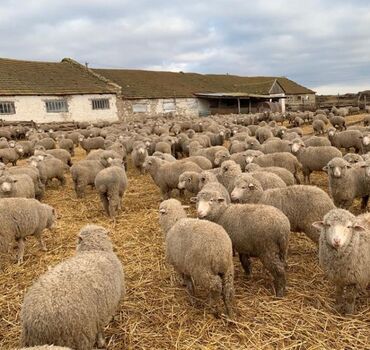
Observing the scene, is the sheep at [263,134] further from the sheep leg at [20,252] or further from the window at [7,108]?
the window at [7,108]

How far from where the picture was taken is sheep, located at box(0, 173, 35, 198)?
814cm

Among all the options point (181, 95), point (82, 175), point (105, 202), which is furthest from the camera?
point (181, 95)

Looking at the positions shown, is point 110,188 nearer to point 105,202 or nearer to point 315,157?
point 105,202

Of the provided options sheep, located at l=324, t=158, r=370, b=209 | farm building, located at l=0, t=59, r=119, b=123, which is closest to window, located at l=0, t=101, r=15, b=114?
farm building, located at l=0, t=59, r=119, b=123

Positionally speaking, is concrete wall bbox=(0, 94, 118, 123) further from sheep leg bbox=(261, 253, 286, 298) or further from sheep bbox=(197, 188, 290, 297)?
sheep leg bbox=(261, 253, 286, 298)

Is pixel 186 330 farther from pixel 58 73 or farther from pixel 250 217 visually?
pixel 58 73

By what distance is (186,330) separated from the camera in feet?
14.1

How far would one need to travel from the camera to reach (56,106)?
33.5m

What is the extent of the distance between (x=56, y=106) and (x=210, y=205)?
31.2m

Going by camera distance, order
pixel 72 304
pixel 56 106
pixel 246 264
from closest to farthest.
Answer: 1. pixel 72 304
2. pixel 246 264
3. pixel 56 106

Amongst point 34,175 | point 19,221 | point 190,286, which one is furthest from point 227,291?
point 34,175

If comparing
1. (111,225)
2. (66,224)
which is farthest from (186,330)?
(66,224)

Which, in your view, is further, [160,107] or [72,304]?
[160,107]

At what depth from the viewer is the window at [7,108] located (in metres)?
30.4
